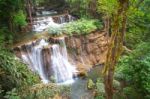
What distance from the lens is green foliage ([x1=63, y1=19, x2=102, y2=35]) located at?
17.9 m

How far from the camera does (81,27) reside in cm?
1834

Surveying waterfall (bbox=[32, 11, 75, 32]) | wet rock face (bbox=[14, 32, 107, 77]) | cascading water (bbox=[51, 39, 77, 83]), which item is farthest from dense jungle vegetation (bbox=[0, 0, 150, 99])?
waterfall (bbox=[32, 11, 75, 32])

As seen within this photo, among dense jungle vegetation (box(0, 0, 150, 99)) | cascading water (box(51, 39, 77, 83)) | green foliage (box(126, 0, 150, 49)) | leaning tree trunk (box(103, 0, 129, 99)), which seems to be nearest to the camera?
leaning tree trunk (box(103, 0, 129, 99))

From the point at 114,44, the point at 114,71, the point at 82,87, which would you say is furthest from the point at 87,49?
the point at 114,44

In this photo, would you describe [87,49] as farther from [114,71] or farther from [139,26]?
[114,71]

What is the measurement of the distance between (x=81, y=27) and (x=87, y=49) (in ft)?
5.12

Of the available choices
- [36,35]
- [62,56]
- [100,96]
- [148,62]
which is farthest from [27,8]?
[148,62]

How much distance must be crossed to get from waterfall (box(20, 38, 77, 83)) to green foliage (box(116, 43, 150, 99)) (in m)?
6.06

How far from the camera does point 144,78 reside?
8656 mm

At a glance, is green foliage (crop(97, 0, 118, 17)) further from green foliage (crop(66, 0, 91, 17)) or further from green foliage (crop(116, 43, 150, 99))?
green foliage (crop(66, 0, 91, 17))

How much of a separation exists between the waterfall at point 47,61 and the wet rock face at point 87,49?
885mm

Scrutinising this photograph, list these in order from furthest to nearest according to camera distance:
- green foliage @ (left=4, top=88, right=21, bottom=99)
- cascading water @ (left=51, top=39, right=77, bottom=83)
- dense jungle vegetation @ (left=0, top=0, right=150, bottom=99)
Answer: cascading water @ (left=51, top=39, right=77, bottom=83)
green foliage @ (left=4, top=88, right=21, bottom=99)
dense jungle vegetation @ (left=0, top=0, right=150, bottom=99)

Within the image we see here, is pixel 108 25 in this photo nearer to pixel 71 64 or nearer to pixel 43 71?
pixel 71 64

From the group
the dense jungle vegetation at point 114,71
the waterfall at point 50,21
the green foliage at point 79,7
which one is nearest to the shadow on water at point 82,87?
the dense jungle vegetation at point 114,71
